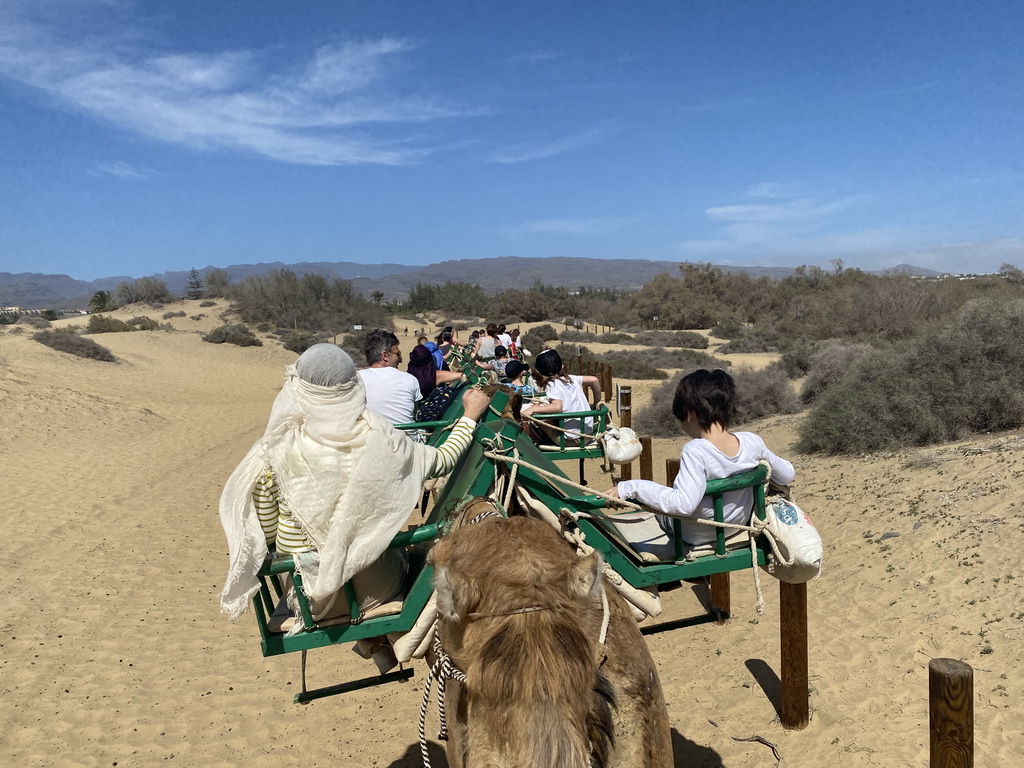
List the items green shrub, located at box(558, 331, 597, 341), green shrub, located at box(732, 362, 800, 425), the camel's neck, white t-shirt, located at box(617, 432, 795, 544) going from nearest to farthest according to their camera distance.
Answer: the camel's neck, white t-shirt, located at box(617, 432, 795, 544), green shrub, located at box(732, 362, 800, 425), green shrub, located at box(558, 331, 597, 341)

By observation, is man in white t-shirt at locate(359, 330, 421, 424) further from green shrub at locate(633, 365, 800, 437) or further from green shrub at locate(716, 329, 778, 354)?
green shrub at locate(716, 329, 778, 354)

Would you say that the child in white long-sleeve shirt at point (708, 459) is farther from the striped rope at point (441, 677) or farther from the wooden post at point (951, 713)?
the striped rope at point (441, 677)

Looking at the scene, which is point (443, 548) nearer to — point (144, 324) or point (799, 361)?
point (799, 361)

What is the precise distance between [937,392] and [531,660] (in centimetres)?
1035

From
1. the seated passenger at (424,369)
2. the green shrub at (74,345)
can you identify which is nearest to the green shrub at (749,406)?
the seated passenger at (424,369)

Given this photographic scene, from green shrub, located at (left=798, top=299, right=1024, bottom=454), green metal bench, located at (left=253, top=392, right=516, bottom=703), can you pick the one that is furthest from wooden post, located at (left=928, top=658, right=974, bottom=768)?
green shrub, located at (left=798, top=299, right=1024, bottom=454)

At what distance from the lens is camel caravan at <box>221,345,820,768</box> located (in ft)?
6.00

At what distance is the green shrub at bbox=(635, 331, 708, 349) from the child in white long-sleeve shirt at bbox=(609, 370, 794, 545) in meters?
30.8

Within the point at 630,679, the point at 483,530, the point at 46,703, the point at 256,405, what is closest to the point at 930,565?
the point at 630,679

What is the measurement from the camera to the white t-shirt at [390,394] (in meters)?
5.95

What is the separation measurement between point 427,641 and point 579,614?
1069 millimetres

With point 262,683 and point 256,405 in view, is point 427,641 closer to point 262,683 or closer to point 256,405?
point 262,683

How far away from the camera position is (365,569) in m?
2.80

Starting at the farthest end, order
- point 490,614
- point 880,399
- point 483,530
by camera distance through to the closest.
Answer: point 880,399 → point 483,530 → point 490,614
